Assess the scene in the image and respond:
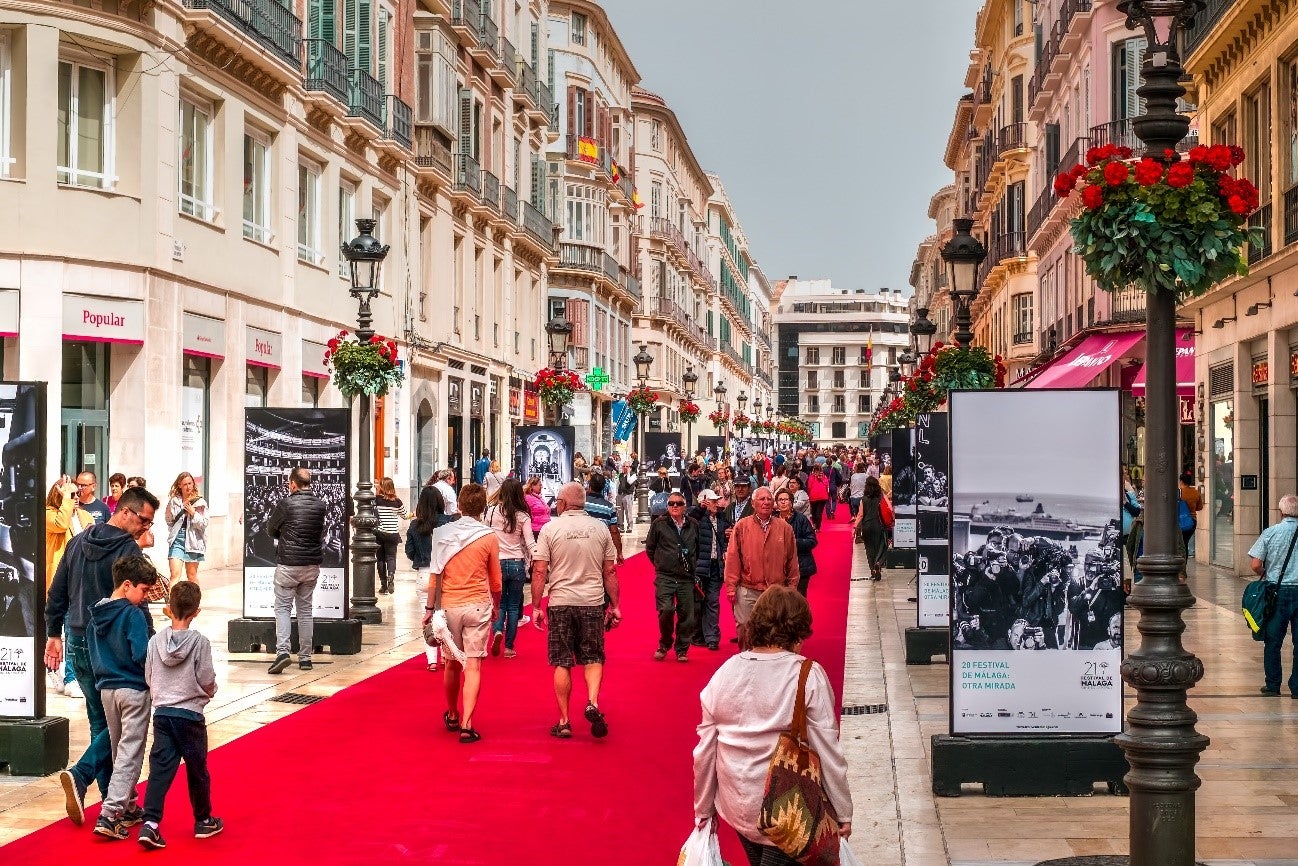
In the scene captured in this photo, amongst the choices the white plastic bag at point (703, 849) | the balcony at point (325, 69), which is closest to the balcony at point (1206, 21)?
the balcony at point (325, 69)

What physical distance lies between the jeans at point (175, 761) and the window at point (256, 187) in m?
19.3

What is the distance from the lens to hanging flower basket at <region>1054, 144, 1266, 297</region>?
727cm

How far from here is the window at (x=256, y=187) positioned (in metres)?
27.0

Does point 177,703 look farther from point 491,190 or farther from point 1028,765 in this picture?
point 491,190

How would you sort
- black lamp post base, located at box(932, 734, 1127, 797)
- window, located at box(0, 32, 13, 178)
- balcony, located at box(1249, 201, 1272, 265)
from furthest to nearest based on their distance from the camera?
balcony, located at box(1249, 201, 1272, 265), window, located at box(0, 32, 13, 178), black lamp post base, located at box(932, 734, 1127, 797)

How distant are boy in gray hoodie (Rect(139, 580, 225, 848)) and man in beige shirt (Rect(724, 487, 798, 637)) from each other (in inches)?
253

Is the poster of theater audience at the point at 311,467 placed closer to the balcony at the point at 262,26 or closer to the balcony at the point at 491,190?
the balcony at the point at 262,26

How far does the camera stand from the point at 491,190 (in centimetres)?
4284

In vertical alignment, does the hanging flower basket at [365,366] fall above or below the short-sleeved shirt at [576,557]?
above

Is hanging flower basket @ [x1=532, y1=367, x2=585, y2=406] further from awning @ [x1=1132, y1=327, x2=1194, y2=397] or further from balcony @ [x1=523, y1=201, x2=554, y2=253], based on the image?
balcony @ [x1=523, y1=201, x2=554, y2=253]

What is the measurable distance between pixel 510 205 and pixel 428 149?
8.52 m

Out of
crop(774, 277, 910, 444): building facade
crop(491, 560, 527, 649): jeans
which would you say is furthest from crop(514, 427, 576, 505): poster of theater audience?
crop(774, 277, 910, 444): building facade

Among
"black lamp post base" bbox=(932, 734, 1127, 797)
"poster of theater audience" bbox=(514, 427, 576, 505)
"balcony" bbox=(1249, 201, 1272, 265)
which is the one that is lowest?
"black lamp post base" bbox=(932, 734, 1127, 797)

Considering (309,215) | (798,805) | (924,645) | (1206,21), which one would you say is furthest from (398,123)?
(798,805)
